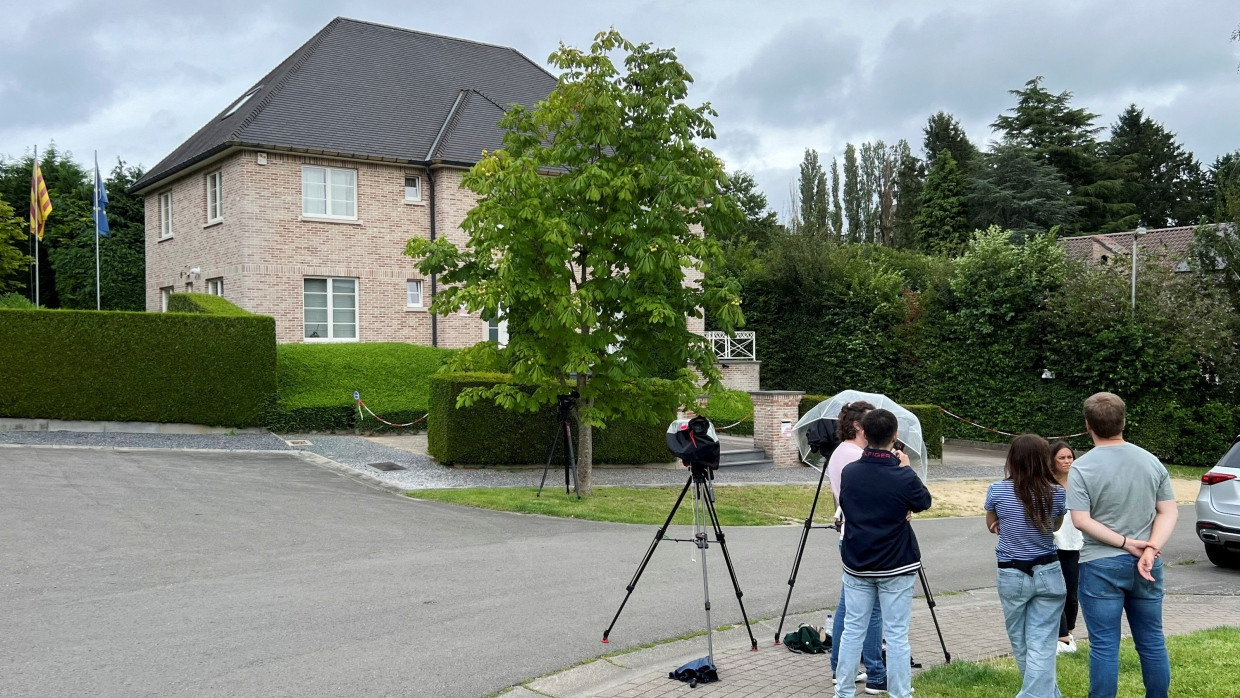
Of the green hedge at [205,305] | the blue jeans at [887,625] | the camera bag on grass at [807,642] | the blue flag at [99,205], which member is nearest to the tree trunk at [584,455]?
the camera bag on grass at [807,642]

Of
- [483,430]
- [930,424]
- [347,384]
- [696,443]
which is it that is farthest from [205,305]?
[696,443]

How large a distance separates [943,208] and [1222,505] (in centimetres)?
4191

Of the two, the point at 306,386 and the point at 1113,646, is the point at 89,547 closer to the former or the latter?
the point at 1113,646

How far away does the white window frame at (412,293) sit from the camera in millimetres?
26391

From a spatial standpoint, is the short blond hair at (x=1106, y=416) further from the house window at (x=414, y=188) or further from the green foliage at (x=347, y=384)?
the house window at (x=414, y=188)

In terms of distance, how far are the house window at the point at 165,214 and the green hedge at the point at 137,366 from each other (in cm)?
1064

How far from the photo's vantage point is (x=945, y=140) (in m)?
57.2

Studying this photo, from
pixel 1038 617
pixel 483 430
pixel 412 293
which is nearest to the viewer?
pixel 1038 617

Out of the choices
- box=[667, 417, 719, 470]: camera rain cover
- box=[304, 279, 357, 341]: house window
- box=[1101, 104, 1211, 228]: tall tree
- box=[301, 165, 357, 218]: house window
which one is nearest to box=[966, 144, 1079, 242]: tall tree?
box=[1101, 104, 1211, 228]: tall tree

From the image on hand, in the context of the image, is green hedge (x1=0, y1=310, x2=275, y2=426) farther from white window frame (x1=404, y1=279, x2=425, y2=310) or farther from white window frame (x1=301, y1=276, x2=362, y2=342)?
white window frame (x1=404, y1=279, x2=425, y2=310)

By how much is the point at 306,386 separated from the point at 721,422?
33.5ft

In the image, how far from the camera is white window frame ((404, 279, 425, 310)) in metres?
26.4

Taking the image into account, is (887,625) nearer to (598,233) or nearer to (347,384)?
(598,233)

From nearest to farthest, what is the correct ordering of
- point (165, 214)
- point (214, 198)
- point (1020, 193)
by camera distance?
point (214, 198) → point (165, 214) → point (1020, 193)
